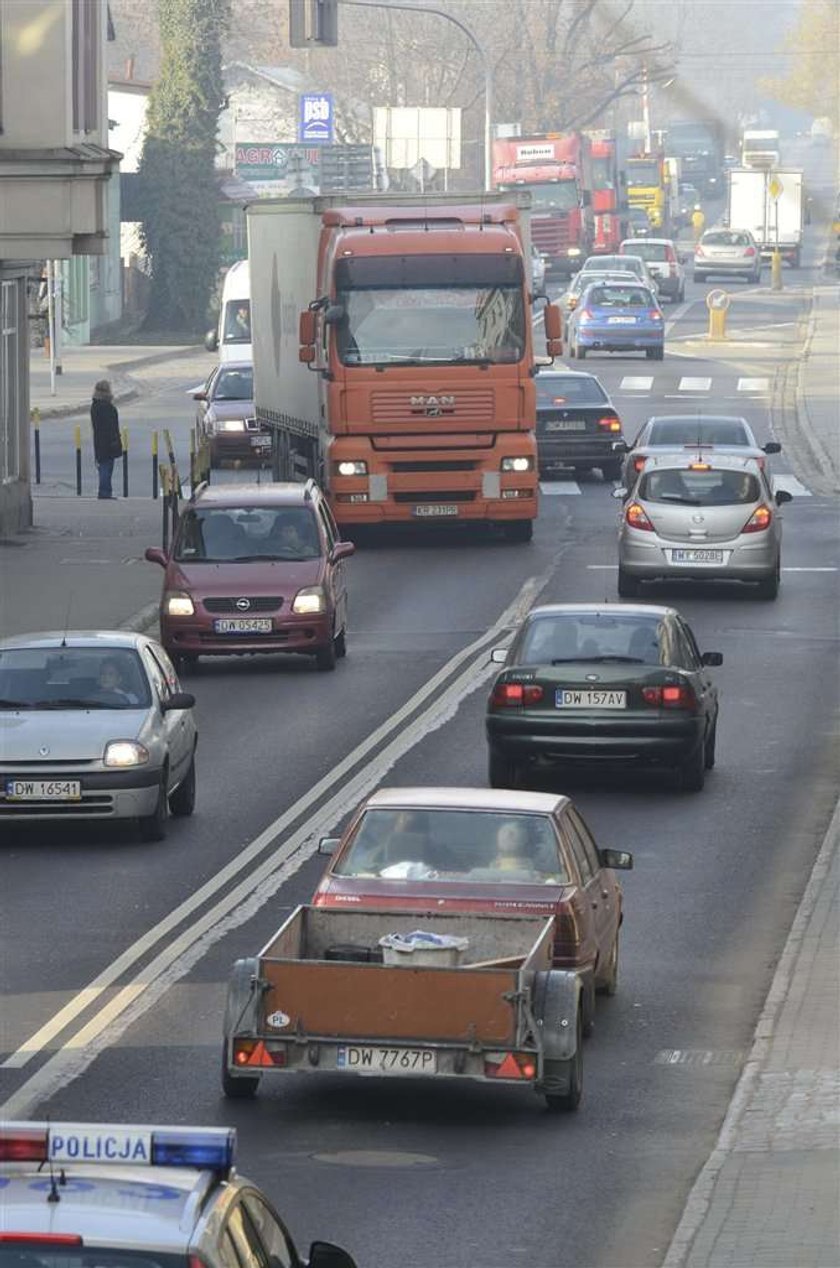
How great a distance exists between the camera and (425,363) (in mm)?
34219

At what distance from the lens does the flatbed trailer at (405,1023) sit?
11.9 m

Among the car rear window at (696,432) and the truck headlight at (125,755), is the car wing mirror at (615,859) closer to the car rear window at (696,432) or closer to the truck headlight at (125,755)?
the truck headlight at (125,755)

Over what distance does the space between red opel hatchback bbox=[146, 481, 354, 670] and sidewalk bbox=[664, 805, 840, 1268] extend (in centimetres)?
1112

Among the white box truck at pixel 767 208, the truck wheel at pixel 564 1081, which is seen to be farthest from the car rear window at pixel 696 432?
the white box truck at pixel 767 208

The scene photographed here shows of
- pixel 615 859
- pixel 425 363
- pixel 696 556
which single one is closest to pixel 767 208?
pixel 425 363

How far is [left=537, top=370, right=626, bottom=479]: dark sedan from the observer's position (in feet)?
140

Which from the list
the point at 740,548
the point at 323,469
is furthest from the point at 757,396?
the point at 740,548

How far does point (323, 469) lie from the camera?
1388 inches

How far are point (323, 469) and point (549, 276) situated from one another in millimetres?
60654

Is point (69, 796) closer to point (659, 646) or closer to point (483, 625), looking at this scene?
point (659, 646)

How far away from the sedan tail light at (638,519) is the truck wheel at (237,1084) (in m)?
18.3

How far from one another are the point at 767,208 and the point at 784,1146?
96.2 m

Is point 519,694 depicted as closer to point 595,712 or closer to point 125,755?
point 595,712

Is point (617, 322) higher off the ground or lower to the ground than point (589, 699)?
higher
